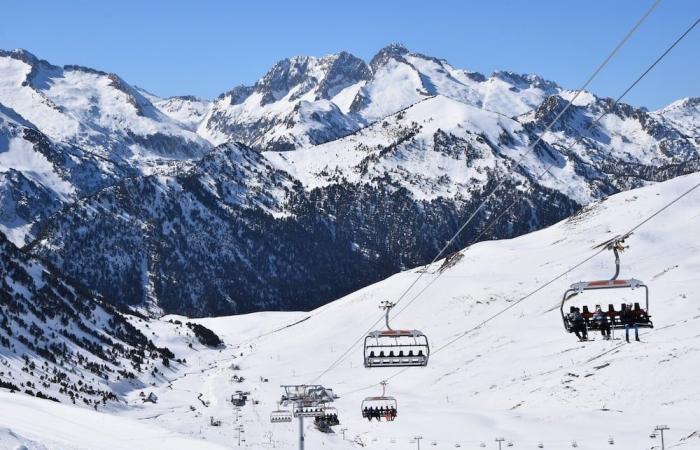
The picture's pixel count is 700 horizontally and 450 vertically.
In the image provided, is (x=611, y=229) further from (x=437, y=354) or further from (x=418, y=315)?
(x=437, y=354)

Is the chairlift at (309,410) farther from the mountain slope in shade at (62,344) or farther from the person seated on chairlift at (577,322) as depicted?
the mountain slope in shade at (62,344)

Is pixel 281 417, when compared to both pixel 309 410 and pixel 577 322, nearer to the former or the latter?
pixel 309 410

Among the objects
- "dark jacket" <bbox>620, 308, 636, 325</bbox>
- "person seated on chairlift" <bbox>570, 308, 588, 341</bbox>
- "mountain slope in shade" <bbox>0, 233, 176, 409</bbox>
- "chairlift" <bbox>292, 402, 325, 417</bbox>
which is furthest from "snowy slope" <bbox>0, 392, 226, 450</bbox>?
"mountain slope in shade" <bbox>0, 233, 176, 409</bbox>

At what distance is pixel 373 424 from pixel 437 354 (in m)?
39.8

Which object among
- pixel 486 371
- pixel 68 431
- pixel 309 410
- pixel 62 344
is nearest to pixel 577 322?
pixel 309 410

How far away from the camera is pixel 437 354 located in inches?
4897

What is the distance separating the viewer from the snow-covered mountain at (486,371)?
224 feet

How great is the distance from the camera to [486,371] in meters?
104

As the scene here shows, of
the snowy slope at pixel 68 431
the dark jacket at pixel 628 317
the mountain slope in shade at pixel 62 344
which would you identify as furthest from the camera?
the mountain slope in shade at pixel 62 344

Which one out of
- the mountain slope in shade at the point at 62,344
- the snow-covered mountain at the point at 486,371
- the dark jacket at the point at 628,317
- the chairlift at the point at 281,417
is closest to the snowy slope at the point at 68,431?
the snow-covered mountain at the point at 486,371

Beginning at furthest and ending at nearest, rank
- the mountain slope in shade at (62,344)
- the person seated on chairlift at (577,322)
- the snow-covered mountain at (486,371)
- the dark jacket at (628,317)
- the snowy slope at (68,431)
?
the mountain slope in shade at (62,344) < the snow-covered mountain at (486,371) < the person seated on chairlift at (577,322) < the dark jacket at (628,317) < the snowy slope at (68,431)

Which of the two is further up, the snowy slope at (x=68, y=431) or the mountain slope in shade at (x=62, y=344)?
the mountain slope in shade at (x=62, y=344)

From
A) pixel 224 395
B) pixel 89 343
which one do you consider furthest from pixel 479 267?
pixel 89 343

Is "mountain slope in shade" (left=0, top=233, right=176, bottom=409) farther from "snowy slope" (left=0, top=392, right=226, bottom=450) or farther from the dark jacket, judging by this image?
the dark jacket
